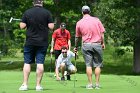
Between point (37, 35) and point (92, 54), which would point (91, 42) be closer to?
point (92, 54)

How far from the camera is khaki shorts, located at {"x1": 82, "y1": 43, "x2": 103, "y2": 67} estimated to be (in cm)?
1283

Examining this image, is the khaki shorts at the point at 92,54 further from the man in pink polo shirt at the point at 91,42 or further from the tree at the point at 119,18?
the tree at the point at 119,18

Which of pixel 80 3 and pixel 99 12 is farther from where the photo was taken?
pixel 80 3

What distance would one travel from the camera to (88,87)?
502 inches

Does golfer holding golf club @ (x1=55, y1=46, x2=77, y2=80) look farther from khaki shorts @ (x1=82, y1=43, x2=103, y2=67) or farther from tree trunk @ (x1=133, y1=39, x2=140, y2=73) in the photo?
tree trunk @ (x1=133, y1=39, x2=140, y2=73)

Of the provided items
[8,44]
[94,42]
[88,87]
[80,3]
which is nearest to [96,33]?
[94,42]

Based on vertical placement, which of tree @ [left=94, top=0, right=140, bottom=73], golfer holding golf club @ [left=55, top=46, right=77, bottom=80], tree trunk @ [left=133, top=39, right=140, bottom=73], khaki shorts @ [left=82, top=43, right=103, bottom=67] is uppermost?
tree @ [left=94, top=0, right=140, bottom=73]

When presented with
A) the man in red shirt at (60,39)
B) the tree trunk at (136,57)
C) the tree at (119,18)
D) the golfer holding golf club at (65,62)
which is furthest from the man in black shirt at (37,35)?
the tree trunk at (136,57)

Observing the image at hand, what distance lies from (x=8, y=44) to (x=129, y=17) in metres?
13.5

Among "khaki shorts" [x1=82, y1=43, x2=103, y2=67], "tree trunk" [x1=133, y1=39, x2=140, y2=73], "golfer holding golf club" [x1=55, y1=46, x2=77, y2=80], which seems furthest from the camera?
"tree trunk" [x1=133, y1=39, x2=140, y2=73]

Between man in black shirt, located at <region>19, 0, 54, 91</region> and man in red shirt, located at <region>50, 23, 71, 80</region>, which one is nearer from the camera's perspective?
man in black shirt, located at <region>19, 0, 54, 91</region>

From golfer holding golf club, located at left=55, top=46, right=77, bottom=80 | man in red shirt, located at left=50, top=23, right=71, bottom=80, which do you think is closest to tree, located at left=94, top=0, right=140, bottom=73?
man in red shirt, located at left=50, top=23, right=71, bottom=80

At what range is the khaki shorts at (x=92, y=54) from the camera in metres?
12.8

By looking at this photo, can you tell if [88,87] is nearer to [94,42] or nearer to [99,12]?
[94,42]
